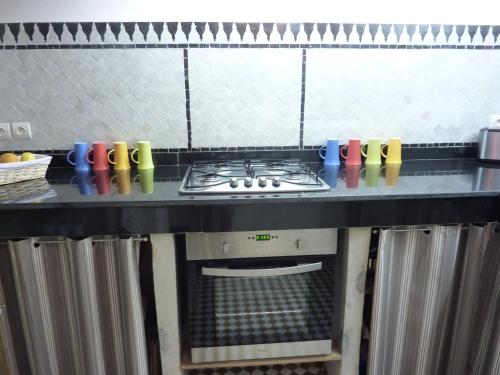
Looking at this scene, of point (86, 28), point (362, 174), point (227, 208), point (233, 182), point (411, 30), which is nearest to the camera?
point (227, 208)

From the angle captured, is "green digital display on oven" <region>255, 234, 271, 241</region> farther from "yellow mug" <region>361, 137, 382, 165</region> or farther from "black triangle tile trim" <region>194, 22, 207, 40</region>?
"black triangle tile trim" <region>194, 22, 207, 40</region>

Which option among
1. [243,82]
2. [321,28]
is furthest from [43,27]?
[321,28]

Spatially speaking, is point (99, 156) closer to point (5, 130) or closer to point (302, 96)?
point (5, 130)

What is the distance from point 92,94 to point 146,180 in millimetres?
575

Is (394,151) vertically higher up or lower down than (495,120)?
lower down

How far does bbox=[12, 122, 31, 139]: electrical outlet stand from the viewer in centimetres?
172

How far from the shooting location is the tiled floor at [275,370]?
67.4 inches

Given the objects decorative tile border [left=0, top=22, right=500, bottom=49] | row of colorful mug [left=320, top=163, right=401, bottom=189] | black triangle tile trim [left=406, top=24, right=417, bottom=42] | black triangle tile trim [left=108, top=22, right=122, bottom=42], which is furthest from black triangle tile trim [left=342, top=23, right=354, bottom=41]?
black triangle tile trim [left=108, top=22, right=122, bottom=42]

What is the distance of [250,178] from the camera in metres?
1.45

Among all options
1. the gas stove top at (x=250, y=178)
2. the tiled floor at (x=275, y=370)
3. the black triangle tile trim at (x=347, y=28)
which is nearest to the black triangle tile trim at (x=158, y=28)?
the gas stove top at (x=250, y=178)

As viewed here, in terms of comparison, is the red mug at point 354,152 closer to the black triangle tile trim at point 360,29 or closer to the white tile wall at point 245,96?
the white tile wall at point 245,96

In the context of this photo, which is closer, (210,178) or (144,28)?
(210,178)

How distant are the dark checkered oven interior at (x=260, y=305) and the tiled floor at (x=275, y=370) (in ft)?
1.21

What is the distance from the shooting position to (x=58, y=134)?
1.75 meters
